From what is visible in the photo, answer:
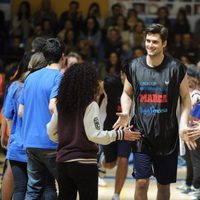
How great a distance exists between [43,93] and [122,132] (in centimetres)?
84

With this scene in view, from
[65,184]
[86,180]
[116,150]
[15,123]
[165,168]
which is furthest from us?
[116,150]

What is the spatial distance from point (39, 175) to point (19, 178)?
0.43 metres

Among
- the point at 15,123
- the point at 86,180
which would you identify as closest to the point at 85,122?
the point at 86,180

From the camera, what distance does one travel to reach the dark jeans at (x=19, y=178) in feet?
20.2

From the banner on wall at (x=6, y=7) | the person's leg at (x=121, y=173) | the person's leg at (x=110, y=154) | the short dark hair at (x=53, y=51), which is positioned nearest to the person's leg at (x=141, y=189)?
the short dark hair at (x=53, y=51)

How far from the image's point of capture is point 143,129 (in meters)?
6.07

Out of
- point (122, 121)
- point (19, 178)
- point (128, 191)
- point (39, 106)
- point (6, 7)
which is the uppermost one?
point (6, 7)

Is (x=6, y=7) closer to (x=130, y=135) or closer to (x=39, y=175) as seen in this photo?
(x=39, y=175)

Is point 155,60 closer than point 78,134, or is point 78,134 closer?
point 78,134

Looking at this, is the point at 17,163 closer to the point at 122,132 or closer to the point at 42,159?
the point at 42,159

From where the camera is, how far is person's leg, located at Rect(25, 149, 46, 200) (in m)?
5.79

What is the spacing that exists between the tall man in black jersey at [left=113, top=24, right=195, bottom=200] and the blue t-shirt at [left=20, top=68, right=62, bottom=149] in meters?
0.76

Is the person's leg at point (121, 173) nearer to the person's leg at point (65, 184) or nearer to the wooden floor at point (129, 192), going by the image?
the wooden floor at point (129, 192)

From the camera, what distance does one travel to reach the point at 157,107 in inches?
237
